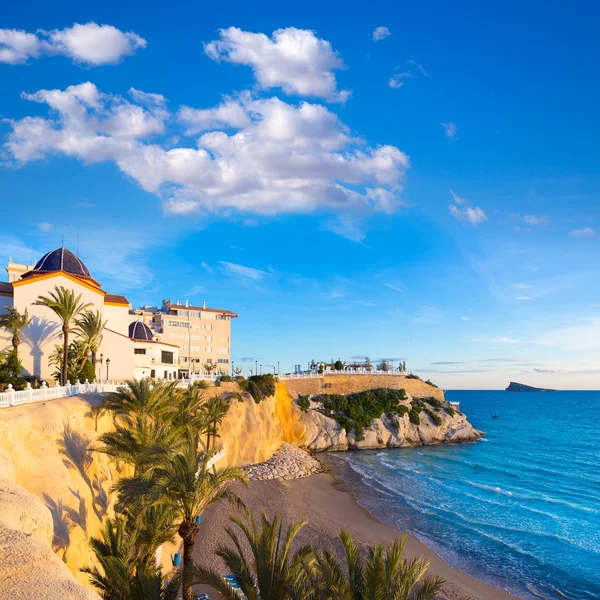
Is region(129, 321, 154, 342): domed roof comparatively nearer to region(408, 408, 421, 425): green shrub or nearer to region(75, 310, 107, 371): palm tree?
region(75, 310, 107, 371): palm tree

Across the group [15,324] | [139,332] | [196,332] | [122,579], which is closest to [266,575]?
[122,579]

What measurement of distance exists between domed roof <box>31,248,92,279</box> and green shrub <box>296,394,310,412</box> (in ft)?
93.6

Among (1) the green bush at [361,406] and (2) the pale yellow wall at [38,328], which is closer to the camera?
(2) the pale yellow wall at [38,328]

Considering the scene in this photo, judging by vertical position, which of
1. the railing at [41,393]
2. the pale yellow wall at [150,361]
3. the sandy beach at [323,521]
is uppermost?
the pale yellow wall at [150,361]

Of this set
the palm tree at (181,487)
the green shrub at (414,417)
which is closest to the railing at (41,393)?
the palm tree at (181,487)

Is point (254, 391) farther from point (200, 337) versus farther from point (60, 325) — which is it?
point (200, 337)

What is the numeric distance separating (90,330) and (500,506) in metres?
34.6

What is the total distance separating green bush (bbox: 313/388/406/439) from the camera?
6034 cm

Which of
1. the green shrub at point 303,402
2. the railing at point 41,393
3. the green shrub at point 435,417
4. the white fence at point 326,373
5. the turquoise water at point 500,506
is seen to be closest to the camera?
the railing at point 41,393

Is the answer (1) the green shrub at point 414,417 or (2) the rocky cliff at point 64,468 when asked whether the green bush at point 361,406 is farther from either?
(2) the rocky cliff at point 64,468

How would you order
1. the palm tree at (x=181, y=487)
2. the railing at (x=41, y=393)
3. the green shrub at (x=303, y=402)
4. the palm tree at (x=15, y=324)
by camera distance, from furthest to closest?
the green shrub at (x=303, y=402)
the palm tree at (x=15, y=324)
the railing at (x=41, y=393)
the palm tree at (x=181, y=487)

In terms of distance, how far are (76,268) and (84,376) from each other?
15441 mm

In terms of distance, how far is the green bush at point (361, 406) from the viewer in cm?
6034

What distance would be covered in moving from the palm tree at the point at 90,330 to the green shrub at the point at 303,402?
26355 mm
